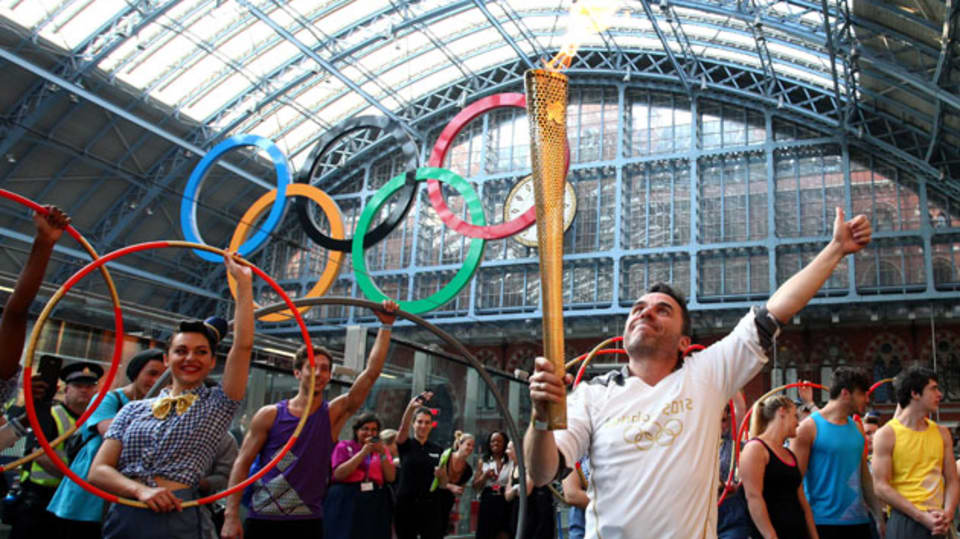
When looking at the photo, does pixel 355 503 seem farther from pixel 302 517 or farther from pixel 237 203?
pixel 237 203

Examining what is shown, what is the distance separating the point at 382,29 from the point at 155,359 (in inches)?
915

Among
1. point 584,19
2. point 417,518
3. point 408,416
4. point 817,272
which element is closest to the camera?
point 817,272

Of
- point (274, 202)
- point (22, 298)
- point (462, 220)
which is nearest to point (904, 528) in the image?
point (22, 298)

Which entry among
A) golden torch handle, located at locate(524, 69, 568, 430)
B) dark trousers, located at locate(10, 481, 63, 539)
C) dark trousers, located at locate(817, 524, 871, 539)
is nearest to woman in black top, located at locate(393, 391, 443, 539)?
dark trousers, located at locate(10, 481, 63, 539)

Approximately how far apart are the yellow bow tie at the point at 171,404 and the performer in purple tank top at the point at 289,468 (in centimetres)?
106

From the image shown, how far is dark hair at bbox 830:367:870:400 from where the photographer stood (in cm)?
546

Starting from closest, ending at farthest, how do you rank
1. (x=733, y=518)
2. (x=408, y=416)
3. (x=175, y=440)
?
(x=175, y=440) < (x=733, y=518) < (x=408, y=416)

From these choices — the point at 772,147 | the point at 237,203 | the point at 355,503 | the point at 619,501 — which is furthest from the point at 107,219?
the point at 619,501

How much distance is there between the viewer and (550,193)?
254 cm

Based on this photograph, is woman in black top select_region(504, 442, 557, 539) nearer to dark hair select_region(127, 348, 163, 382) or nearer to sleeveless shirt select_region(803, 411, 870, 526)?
sleeveless shirt select_region(803, 411, 870, 526)

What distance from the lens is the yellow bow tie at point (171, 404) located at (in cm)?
359

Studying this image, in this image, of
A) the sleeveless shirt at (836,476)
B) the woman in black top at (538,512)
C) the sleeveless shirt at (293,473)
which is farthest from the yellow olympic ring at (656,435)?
the woman in black top at (538,512)

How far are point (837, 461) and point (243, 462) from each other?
3976 millimetres

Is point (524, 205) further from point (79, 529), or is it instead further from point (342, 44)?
point (79, 529)
